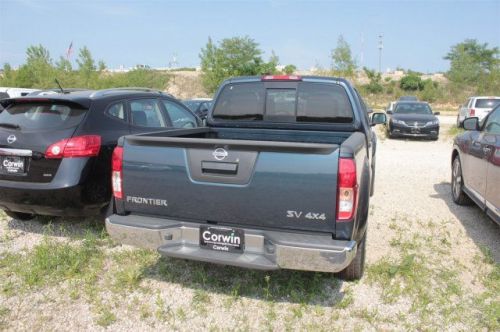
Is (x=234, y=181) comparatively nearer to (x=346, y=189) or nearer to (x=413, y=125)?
(x=346, y=189)

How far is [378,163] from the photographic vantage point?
10.4 meters

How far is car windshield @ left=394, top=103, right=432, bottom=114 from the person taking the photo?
651 inches

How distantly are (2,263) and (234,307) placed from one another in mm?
2482

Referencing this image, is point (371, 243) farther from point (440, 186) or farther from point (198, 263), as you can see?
point (440, 186)

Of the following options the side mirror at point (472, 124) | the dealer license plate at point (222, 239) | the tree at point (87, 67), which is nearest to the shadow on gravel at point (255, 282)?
the dealer license plate at point (222, 239)

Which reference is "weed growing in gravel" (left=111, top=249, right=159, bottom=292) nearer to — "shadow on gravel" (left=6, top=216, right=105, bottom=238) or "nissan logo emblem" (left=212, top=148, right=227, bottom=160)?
"shadow on gravel" (left=6, top=216, right=105, bottom=238)

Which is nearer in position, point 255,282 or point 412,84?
point 255,282

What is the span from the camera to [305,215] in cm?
288

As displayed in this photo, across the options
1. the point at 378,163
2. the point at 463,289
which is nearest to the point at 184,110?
the point at 463,289

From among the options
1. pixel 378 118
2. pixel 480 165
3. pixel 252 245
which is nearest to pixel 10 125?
pixel 252 245

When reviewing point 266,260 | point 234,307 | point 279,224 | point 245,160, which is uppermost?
point 245,160

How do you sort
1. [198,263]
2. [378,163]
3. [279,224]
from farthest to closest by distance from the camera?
[378,163] → [198,263] → [279,224]

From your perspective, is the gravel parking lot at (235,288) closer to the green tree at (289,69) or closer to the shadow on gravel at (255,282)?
the shadow on gravel at (255,282)

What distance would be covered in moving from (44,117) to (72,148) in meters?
0.60
